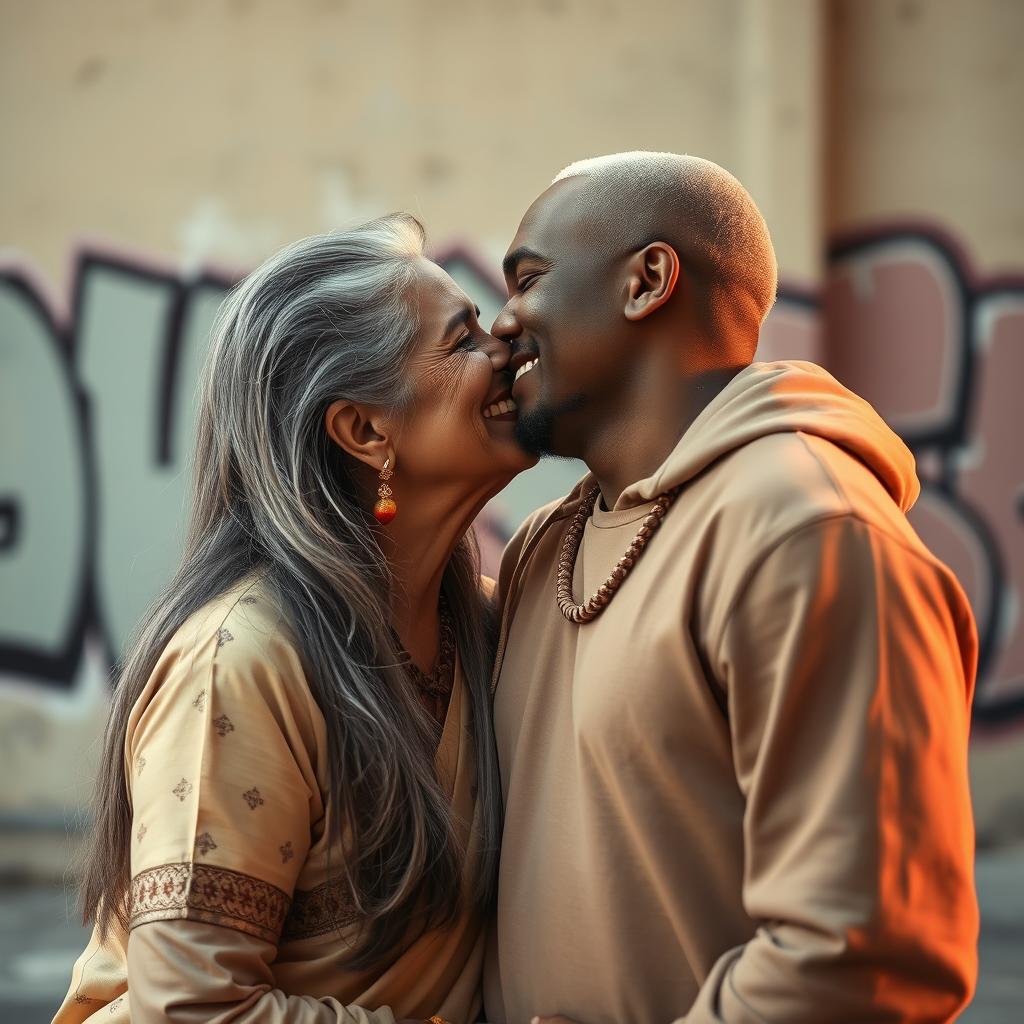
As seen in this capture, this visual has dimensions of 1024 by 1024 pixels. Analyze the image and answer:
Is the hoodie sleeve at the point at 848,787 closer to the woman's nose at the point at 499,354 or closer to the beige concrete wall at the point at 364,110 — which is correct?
the woman's nose at the point at 499,354

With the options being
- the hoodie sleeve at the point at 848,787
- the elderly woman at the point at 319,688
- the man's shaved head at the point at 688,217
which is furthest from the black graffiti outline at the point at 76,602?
the hoodie sleeve at the point at 848,787

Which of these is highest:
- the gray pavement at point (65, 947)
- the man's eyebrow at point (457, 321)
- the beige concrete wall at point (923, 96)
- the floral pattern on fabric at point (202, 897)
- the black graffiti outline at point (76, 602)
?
the beige concrete wall at point (923, 96)

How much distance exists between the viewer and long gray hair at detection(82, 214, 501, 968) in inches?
87.1

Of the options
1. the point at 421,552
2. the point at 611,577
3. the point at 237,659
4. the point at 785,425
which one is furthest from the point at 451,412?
the point at 785,425

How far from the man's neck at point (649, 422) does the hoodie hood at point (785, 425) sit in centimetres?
9

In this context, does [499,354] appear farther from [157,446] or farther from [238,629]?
[157,446]

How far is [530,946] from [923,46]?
16.8ft

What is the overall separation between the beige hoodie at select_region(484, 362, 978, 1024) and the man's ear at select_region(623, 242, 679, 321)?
226 mm

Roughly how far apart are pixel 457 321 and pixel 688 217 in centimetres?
52

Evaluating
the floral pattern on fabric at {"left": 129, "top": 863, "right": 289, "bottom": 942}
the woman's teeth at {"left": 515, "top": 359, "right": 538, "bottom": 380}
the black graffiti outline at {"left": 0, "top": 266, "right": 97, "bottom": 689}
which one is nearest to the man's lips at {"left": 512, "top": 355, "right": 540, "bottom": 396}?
the woman's teeth at {"left": 515, "top": 359, "right": 538, "bottom": 380}

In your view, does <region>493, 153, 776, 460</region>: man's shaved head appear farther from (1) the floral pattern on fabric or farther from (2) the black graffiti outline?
(2) the black graffiti outline

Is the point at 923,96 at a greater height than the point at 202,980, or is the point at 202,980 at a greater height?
the point at 923,96

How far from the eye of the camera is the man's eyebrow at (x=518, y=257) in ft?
7.84

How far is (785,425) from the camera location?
1973mm
